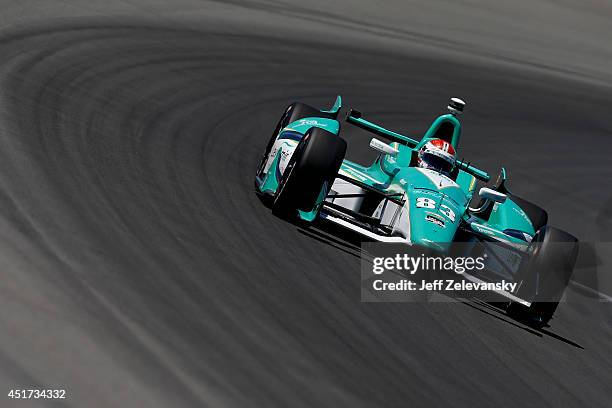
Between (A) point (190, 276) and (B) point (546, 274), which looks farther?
(B) point (546, 274)

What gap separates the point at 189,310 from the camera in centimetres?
813

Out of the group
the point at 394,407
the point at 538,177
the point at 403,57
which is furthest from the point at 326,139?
the point at 403,57

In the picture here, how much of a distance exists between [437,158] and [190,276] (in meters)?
3.97

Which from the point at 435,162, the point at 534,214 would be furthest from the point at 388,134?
the point at 534,214

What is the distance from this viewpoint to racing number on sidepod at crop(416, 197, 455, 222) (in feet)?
34.3

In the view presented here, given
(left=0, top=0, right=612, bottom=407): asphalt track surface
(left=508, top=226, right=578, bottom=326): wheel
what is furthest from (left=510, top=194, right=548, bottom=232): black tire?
(left=508, top=226, right=578, bottom=326): wheel

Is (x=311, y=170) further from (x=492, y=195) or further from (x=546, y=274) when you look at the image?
(x=546, y=274)

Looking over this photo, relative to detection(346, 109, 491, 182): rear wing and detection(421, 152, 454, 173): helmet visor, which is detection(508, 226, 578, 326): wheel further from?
detection(346, 109, 491, 182): rear wing

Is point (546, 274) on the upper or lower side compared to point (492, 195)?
lower

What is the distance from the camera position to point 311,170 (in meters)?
10.5

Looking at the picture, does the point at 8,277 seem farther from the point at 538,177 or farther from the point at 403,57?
the point at 403,57

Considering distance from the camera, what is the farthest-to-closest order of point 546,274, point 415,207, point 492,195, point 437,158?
point 437,158 < point 492,195 < point 415,207 < point 546,274

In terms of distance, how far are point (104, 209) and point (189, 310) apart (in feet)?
6.57

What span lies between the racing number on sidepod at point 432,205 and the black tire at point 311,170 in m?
0.85
